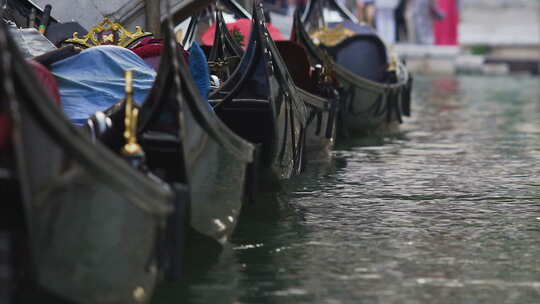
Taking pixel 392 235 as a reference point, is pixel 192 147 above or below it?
above

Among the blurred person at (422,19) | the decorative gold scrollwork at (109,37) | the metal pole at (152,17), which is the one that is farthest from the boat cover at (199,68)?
the blurred person at (422,19)

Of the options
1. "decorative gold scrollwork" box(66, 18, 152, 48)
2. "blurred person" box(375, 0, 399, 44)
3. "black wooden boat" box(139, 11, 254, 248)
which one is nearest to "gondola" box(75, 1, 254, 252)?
"black wooden boat" box(139, 11, 254, 248)

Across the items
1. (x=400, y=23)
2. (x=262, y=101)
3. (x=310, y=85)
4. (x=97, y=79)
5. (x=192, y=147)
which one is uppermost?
(x=97, y=79)

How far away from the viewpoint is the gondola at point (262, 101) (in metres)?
7.33

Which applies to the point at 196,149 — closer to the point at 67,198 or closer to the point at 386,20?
the point at 67,198

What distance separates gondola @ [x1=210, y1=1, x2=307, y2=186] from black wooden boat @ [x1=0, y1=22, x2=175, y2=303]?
10.2 ft

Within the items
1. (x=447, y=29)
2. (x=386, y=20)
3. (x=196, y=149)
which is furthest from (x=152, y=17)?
(x=447, y=29)

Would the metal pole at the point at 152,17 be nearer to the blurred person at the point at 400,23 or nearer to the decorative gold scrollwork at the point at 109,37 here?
the decorative gold scrollwork at the point at 109,37

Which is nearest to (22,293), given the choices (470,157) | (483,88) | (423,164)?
(423,164)

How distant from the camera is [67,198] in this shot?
162 inches

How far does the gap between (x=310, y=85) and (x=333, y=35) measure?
12.8ft

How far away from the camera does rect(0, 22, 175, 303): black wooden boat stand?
3.96 meters

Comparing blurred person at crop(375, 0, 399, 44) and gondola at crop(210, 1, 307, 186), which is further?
blurred person at crop(375, 0, 399, 44)

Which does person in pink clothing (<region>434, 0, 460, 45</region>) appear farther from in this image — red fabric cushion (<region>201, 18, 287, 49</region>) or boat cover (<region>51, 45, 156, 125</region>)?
boat cover (<region>51, 45, 156, 125</region>)
